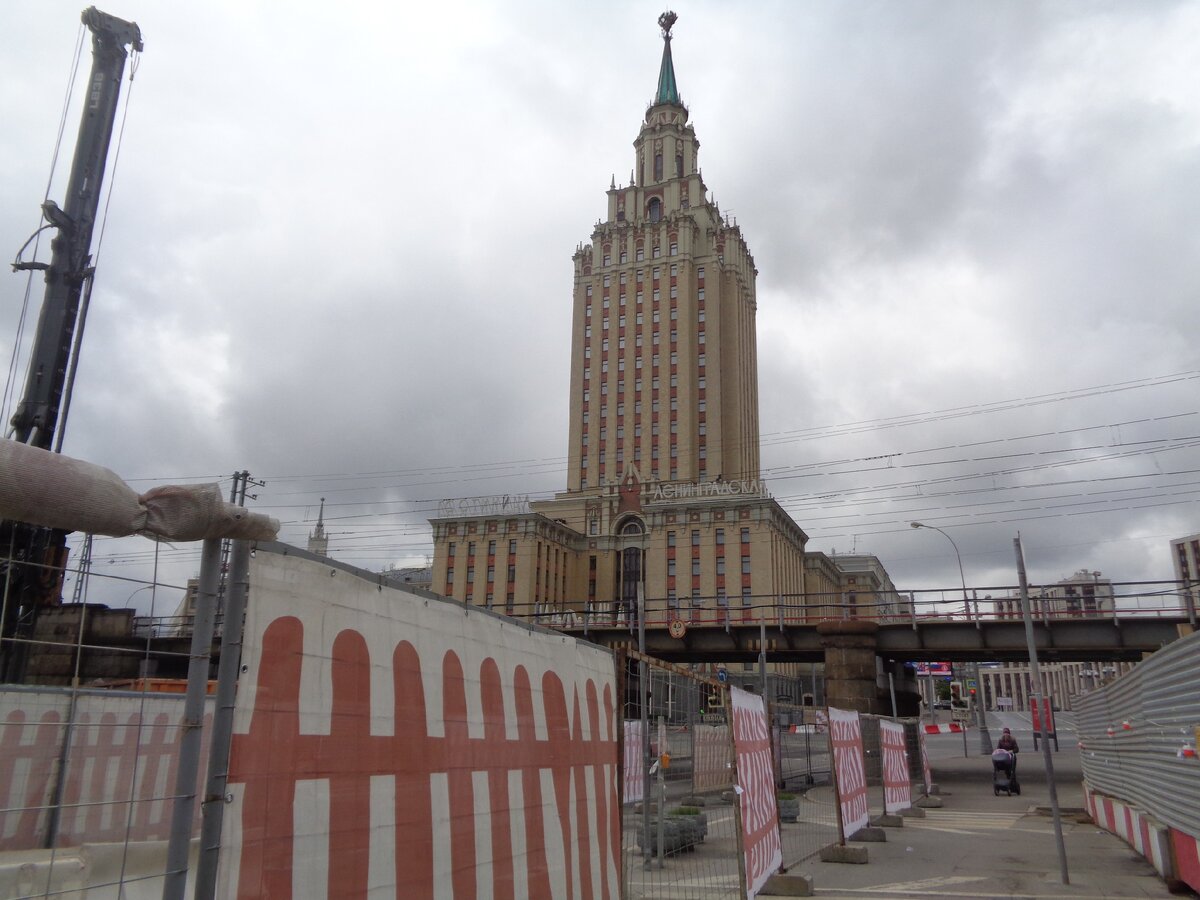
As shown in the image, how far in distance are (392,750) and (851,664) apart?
105 feet

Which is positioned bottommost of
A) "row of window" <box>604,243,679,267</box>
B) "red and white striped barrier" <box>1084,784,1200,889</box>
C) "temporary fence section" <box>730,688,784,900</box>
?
"red and white striped barrier" <box>1084,784,1200,889</box>

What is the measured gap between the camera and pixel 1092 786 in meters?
18.2

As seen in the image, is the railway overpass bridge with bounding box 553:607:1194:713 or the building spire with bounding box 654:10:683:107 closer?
the railway overpass bridge with bounding box 553:607:1194:713

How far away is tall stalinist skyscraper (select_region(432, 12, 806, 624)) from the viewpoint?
7750 centimetres

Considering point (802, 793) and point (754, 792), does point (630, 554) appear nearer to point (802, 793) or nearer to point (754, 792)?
point (802, 793)

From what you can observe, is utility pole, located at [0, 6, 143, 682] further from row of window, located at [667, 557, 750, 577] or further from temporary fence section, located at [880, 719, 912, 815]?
row of window, located at [667, 557, 750, 577]

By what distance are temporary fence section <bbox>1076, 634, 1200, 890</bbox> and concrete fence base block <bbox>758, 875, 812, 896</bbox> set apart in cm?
411

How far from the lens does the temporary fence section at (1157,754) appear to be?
8719mm

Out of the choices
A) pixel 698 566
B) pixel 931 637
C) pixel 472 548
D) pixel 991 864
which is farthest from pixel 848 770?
pixel 472 548

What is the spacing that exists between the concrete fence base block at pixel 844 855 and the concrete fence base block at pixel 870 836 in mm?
2024

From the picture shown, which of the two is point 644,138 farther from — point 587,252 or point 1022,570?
point 1022,570

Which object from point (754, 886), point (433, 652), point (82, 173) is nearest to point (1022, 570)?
point (754, 886)

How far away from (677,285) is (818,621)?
61.3 m

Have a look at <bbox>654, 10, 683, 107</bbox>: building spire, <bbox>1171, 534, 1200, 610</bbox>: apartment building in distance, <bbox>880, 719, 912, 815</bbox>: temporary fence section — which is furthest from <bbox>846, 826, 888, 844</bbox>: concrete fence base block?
<bbox>1171, 534, 1200, 610</bbox>: apartment building in distance
